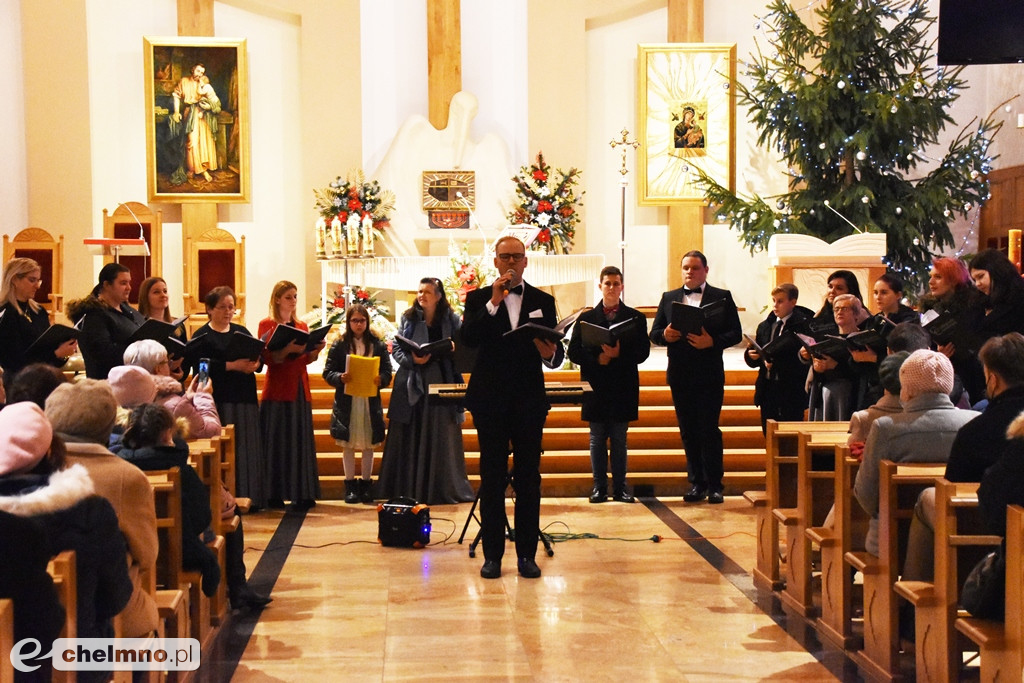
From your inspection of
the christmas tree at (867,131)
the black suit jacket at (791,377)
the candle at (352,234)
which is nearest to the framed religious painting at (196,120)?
the candle at (352,234)

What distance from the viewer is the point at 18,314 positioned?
6.59 meters

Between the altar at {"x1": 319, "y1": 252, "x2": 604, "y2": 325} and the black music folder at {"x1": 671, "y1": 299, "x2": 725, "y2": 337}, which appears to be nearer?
the black music folder at {"x1": 671, "y1": 299, "x2": 725, "y2": 337}

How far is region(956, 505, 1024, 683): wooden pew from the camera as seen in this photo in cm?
317

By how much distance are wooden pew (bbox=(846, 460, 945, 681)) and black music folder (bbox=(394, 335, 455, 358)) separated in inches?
122

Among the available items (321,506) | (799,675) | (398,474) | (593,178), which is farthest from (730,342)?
(593,178)

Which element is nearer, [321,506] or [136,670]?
[136,670]

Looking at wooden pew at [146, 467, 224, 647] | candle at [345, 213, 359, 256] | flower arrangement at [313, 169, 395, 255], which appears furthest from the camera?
flower arrangement at [313, 169, 395, 255]

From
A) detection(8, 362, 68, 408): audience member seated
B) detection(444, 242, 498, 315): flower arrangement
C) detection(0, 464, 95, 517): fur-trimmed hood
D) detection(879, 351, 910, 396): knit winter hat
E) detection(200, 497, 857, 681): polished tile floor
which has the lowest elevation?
detection(200, 497, 857, 681): polished tile floor

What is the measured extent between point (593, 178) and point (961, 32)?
7.25m

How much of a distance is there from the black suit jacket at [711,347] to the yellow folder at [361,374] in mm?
1763

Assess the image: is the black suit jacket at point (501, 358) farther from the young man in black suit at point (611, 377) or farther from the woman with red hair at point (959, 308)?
the woman with red hair at point (959, 308)

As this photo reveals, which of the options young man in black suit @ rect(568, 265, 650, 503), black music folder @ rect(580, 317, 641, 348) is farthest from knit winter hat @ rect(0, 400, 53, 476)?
young man in black suit @ rect(568, 265, 650, 503)

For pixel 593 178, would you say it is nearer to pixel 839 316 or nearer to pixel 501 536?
pixel 839 316

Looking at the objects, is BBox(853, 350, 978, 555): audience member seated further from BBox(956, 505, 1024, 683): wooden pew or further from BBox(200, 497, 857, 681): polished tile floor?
BBox(956, 505, 1024, 683): wooden pew
